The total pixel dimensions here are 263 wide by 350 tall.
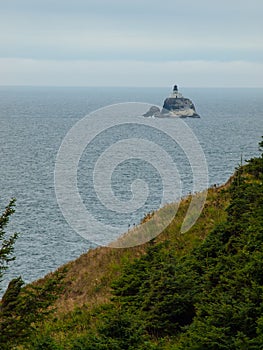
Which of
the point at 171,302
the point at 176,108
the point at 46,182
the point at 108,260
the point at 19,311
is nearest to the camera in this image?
the point at 19,311

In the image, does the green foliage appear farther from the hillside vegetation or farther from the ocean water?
the ocean water

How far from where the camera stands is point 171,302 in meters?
13.3

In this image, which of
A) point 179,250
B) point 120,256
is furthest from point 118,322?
point 120,256

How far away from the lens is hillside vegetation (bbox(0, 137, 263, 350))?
974 cm

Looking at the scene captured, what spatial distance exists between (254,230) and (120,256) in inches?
433

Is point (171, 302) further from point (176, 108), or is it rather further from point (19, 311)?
point (176, 108)

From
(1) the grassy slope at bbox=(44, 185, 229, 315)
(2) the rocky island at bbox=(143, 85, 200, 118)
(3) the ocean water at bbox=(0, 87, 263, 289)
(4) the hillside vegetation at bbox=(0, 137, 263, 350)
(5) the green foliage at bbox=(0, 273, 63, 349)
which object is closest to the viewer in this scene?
(4) the hillside vegetation at bbox=(0, 137, 263, 350)

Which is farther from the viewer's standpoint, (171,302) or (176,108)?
(176,108)

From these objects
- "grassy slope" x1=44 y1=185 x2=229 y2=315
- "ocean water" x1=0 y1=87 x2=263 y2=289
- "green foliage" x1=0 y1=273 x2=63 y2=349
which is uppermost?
"green foliage" x1=0 y1=273 x2=63 y2=349


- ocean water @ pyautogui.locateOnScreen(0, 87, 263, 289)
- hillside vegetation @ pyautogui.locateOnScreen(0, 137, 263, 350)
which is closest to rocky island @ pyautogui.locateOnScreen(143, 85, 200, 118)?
ocean water @ pyautogui.locateOnScreen(0, 87, 263, 289)

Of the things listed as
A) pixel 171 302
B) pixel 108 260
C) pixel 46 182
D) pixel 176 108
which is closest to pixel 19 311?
pixel 171 302

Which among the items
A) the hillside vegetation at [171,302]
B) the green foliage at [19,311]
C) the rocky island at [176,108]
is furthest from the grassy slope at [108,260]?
the rocky island at [176,108]

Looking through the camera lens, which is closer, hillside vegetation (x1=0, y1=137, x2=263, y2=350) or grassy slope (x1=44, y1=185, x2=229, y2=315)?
hillside vegetation (x1=0, y1=137, x2=263, y2=350)

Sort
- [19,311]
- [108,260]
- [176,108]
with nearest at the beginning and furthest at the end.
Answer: [19,311] → [108,260] → [176,108]
